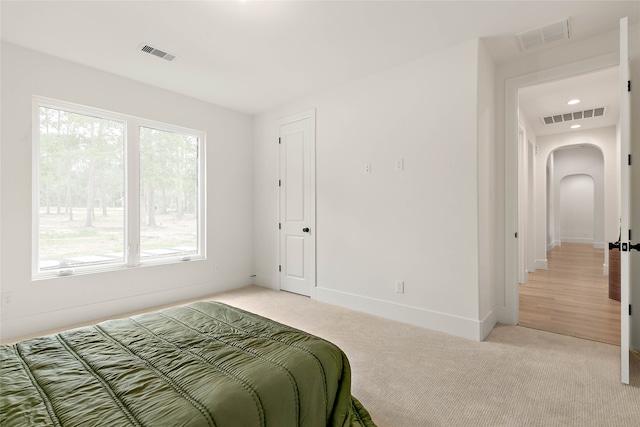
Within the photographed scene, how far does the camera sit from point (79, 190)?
3.47 m

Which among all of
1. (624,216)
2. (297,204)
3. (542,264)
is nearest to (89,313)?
(297,204)

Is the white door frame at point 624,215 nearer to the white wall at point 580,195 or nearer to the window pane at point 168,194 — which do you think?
the window pane at point 168,194

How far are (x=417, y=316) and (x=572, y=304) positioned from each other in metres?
2.16

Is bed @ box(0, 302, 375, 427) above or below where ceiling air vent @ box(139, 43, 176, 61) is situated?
below

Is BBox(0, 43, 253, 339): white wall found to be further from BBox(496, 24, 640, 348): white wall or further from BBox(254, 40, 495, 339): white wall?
BBox(496, 24, 640, 348): white wall

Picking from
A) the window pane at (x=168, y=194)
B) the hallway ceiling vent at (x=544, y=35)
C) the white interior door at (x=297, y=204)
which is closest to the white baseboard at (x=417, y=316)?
the white interior door at (x=297, y=204)

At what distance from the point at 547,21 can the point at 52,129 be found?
189 inches

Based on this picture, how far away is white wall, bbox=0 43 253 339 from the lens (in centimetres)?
295

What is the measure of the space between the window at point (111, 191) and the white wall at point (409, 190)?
1896mm

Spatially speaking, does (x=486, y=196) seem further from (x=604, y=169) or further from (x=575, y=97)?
(x=604, y=169)

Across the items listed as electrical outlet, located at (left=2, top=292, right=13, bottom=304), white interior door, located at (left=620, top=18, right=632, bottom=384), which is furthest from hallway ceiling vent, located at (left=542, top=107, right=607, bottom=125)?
electrical outlet, located at (left=2, top=292, right=13, bottom=304)

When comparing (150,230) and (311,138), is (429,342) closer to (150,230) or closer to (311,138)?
(311,138)

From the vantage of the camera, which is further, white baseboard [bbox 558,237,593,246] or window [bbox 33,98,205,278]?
white baseboard [bbox 558,237,593,246]

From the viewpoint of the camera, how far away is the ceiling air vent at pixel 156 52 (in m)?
3.01
